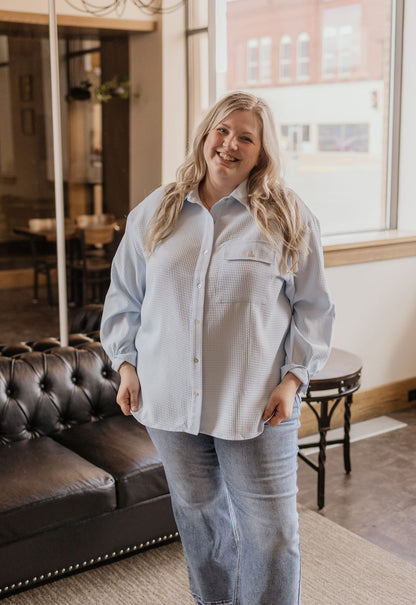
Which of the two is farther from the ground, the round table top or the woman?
the woman

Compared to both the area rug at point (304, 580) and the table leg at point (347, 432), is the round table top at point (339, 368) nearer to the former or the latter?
the table leg at point (347, 432)

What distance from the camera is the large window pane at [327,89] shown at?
4.00 metres

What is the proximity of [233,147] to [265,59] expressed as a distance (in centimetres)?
246

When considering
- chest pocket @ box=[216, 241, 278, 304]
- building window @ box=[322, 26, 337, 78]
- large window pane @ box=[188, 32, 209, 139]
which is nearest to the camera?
chest pocket @ box=[216, 241, 278, 304]

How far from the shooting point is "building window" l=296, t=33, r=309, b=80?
4160 mm

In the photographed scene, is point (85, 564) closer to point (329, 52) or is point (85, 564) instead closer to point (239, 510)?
point (239, 510)

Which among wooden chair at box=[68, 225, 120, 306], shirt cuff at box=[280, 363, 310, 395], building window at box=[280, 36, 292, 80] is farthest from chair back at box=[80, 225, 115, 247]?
shirt cuff at box=[280, 363, 310, 395]

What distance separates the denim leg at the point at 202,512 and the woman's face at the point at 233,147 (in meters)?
0.66

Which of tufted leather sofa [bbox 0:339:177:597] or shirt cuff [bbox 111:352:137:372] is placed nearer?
shirt cuff [bbox 111:352:137:372]

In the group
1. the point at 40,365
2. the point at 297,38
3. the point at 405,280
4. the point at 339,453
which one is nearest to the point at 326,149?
the point at 297,38

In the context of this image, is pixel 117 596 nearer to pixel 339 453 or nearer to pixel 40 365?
pixel 40 365

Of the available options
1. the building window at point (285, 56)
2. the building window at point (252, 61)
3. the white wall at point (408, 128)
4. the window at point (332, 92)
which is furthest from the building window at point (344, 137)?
the building window at point (252, 61)

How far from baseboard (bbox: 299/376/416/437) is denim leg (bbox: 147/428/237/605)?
2042 millimetres

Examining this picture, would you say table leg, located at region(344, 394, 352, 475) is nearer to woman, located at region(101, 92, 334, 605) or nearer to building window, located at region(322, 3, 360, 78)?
woman, located at region(101, 92, 334, 605)
